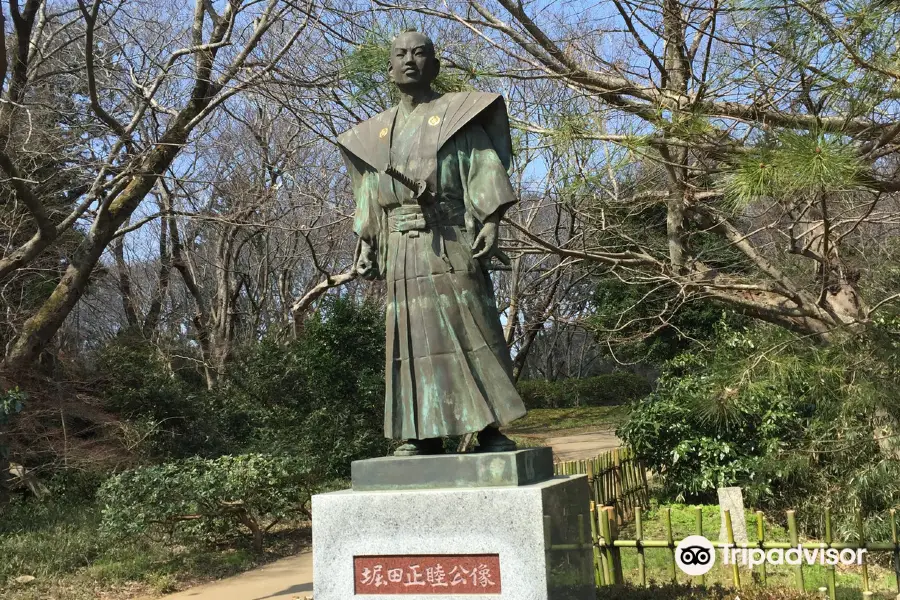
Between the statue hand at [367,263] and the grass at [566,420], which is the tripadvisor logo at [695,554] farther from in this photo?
the grass at [566,420]

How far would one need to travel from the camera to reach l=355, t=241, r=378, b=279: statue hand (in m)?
4.09

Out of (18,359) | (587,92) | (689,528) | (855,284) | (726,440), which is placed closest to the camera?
(587,92)

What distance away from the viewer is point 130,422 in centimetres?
1181

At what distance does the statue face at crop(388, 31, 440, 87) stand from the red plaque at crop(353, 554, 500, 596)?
7.60 feet

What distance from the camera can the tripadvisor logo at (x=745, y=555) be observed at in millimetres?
4723

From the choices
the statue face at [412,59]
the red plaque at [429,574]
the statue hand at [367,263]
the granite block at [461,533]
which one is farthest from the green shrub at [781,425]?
the statue face at [412,59]

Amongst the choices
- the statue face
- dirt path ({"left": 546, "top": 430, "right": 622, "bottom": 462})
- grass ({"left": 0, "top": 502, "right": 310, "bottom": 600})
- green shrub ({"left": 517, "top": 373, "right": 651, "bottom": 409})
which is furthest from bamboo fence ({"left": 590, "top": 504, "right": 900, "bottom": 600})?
green shrub ({"left": 517, "top": 373, "right": 651, "bottom": 409})

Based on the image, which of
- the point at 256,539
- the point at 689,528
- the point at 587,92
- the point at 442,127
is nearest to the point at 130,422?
the point at 256,539

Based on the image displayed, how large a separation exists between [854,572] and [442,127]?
17.2ft

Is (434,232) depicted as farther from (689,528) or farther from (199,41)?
(199,41)

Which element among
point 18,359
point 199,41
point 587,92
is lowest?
point 18,359

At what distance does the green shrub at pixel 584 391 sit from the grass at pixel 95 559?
614 inches

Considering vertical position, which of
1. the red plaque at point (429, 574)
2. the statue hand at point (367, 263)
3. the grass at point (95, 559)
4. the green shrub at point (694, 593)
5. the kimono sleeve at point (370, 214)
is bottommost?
the grass at point (95, 559)

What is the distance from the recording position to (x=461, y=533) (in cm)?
328
